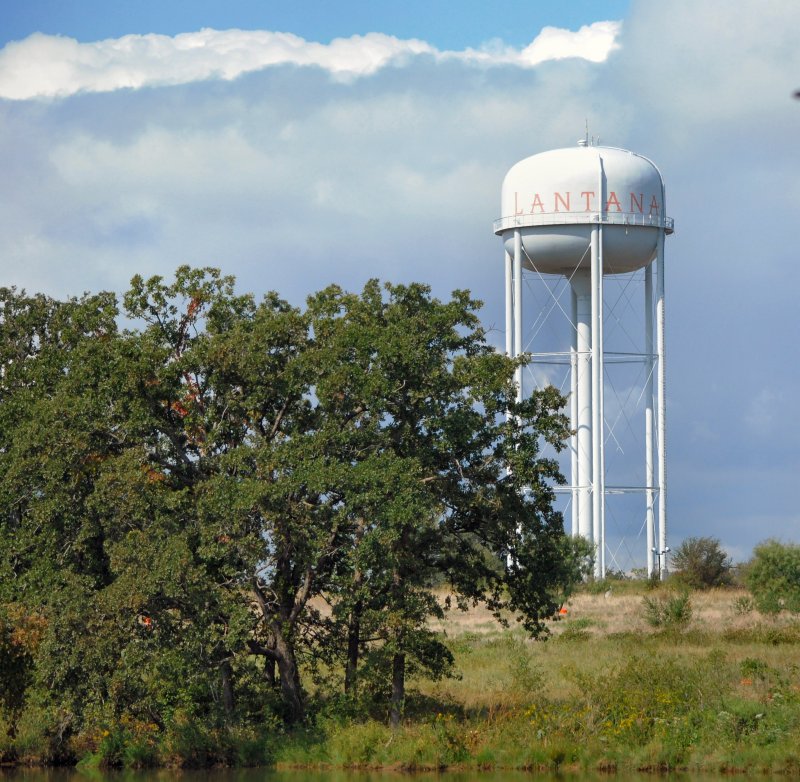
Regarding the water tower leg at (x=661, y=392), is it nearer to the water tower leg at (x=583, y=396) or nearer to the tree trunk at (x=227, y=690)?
the water tower leg at (x=583, y=396)

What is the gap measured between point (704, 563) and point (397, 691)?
41233 mm

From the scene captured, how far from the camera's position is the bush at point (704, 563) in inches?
2955

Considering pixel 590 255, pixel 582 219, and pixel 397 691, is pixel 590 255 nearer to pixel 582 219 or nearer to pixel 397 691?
pixel 582 219

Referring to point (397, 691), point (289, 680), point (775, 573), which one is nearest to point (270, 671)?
point (289, 680)

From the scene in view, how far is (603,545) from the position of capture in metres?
68.1

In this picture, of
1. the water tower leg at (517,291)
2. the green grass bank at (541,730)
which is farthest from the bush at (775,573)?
the green grass bank at (541,730)

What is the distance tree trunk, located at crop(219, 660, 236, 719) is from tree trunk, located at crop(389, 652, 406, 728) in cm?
350

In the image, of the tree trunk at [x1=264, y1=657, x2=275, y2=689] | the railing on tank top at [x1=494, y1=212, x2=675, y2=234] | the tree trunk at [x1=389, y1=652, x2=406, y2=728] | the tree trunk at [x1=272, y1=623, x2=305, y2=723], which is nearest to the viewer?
the tree trunk at [x1=389, y1=652, x2=406, y2=728]

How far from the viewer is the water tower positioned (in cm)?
6719

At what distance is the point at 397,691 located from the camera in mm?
36844

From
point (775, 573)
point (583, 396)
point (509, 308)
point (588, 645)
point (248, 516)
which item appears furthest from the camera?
point (583, 396)

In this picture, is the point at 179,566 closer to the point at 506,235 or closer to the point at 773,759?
the point at 773,759

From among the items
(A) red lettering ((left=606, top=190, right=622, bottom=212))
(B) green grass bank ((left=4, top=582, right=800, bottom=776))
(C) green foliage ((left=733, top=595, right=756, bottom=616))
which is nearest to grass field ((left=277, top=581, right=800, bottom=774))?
(B) green grass bank ((left=4, top=582, right=800, bottom=776))

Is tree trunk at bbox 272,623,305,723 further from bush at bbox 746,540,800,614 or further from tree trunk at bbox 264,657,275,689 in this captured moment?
bush at bbox 746,540,800,614
